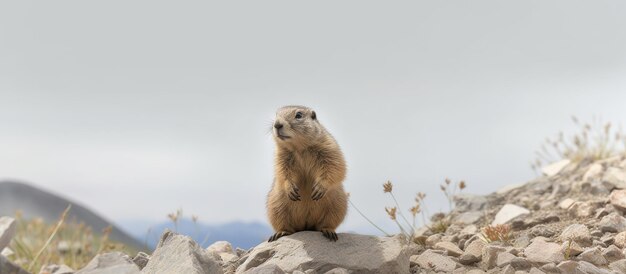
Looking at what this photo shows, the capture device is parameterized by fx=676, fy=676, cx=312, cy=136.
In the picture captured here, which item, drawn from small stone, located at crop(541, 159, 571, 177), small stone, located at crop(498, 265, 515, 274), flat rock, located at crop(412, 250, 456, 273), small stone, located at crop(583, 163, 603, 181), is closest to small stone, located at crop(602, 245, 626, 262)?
small stone, located at crop(498, 265, 515, 274)

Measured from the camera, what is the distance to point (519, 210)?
27.6 ft

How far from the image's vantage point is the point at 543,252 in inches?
232

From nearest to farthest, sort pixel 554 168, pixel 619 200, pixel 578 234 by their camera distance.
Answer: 1. pixel 578 234
2. pixel 619 200
3. pixel 554 168

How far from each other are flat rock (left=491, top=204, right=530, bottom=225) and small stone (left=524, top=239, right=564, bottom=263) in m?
2.06

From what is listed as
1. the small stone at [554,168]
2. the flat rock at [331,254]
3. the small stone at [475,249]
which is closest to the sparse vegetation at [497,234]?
the small stone at [475,249]

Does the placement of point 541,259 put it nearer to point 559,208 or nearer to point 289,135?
point 289,135

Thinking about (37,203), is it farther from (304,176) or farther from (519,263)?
(519,263)

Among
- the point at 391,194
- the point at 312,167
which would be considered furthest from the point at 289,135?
the point at 391,194

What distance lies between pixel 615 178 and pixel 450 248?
3.91 meters

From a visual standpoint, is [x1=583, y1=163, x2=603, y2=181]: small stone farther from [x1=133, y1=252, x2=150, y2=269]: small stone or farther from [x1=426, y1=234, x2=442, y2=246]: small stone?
[x1=133, y1=252, x2=150, y2=269]: small stone

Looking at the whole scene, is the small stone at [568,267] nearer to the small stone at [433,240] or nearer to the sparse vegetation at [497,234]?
the sparse vegetation at [497,234]

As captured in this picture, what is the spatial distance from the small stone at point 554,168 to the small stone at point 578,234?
164 inches

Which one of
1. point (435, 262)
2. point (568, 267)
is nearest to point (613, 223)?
point (568, 267)

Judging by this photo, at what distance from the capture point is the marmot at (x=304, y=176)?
572 cm
